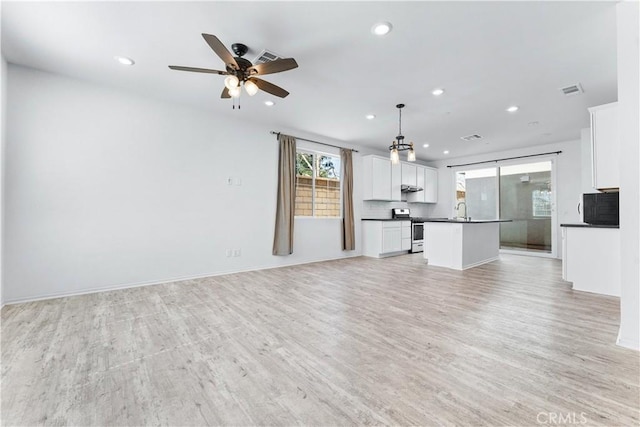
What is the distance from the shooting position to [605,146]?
288 cm

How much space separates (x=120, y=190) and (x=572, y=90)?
6.51 meters

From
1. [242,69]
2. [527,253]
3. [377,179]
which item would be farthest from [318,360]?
[527,253]

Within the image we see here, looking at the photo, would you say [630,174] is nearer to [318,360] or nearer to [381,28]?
[381,28]

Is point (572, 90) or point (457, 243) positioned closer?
point (572, 90)

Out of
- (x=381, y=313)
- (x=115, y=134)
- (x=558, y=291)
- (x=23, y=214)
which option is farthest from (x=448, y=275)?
(x=23, y=214)

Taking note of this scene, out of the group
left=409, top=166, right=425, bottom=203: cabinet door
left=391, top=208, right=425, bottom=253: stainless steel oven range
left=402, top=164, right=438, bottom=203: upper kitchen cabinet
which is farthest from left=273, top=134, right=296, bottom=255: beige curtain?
left=409, top=166, right=425, bottom=203: cabinet door

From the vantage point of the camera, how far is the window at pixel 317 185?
5754 mm

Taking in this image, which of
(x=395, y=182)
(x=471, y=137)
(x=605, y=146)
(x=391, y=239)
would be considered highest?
(x=471, y=137)

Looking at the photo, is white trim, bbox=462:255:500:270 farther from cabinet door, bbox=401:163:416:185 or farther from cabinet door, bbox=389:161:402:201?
cabinet door, bbox=401:163:416:185

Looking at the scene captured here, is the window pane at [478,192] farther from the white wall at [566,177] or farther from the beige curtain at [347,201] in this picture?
the beige curtain at [347,201]

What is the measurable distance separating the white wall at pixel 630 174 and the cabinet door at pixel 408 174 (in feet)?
17.3

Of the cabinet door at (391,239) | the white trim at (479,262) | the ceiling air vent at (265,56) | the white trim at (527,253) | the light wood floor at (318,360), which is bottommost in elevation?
the light wood floor at (318,360)

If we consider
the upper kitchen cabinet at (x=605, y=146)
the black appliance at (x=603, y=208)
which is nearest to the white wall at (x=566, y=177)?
the black appliance at (x=603, y=208)

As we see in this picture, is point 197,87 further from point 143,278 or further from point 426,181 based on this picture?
point 426,181
